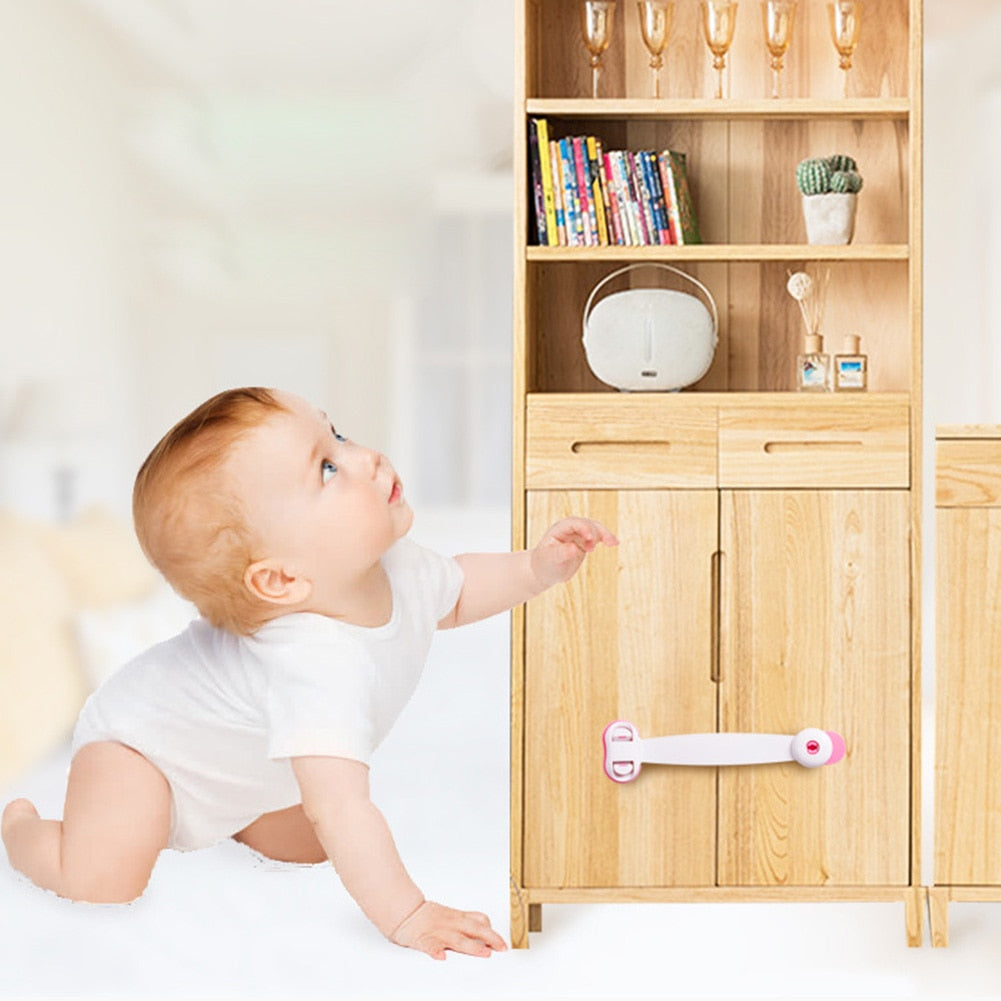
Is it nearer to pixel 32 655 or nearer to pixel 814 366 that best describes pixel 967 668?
pixel 814 366

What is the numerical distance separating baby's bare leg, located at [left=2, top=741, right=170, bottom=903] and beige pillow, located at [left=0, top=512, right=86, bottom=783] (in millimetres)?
1623

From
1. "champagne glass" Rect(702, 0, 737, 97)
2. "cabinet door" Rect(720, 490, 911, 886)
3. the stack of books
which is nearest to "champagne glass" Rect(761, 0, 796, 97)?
"champagne glass" Rect(702, 0, 737, 97)

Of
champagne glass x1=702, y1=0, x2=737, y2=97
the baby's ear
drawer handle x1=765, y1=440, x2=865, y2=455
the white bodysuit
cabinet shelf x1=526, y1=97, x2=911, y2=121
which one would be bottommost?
the white bodysuit

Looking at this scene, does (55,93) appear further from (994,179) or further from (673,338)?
(994,179)

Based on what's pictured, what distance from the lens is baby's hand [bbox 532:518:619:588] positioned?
1869mm

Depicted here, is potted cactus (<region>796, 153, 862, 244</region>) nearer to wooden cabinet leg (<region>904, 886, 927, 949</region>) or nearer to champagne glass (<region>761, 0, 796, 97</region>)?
champagne glass (<region>761, 0, 796, 97</region>)

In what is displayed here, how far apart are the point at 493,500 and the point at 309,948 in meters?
1.26

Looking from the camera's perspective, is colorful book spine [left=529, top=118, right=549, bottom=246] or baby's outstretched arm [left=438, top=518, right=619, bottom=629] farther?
colorful book spine [left=529, top=118, right=549, bottom=246]

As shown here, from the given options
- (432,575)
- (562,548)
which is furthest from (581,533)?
(432,575)

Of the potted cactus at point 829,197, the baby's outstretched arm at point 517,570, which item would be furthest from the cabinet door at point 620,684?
the baby's outstretched arm at point 517,570

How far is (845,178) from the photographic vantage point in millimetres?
2523

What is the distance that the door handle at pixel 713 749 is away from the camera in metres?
2.46

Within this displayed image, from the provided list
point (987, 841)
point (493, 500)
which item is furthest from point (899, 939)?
point (493, 500)

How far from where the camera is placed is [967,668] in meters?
2.42
